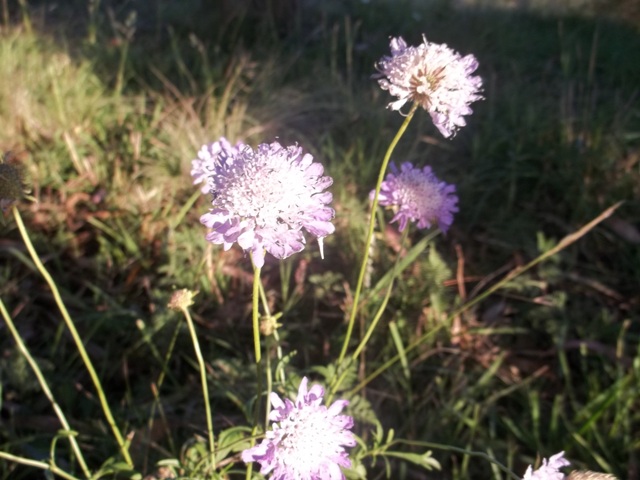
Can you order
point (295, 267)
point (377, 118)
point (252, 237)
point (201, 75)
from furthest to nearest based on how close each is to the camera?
point (201, 75)
point (377, 118)
point (295, 267)
point (252, 237)

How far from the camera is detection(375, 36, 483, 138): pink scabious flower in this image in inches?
38.9

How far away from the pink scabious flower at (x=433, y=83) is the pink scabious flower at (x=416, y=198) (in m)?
0.24

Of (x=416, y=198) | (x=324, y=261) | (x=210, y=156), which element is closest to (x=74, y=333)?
(x=210, y=156)

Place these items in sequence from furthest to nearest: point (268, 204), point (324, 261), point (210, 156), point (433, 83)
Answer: point (324, 261), point (210, 156), point (433, 83), point (268, 204)

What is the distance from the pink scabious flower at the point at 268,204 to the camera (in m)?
0.87

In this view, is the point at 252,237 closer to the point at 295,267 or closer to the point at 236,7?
the point at 295,267

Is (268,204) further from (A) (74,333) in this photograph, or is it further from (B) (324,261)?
(B) (324,261)

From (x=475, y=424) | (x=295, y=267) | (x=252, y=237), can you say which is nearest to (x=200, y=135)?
(x=295, y=267)

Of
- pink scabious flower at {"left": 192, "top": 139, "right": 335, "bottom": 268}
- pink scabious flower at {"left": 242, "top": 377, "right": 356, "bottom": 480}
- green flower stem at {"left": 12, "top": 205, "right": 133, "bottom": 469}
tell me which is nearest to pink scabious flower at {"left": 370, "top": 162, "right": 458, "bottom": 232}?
pink scabious flower at {"left": 192, "top": 139, "right": 335, "bottom": 268}

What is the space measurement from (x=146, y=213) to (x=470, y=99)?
50.5 inches

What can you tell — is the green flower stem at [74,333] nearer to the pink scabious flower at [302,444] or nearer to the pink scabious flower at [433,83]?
the pink scabious flower at [302,444]

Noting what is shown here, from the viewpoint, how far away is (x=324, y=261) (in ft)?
6.60

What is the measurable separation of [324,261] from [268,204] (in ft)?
3.76

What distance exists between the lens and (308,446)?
0.90m
